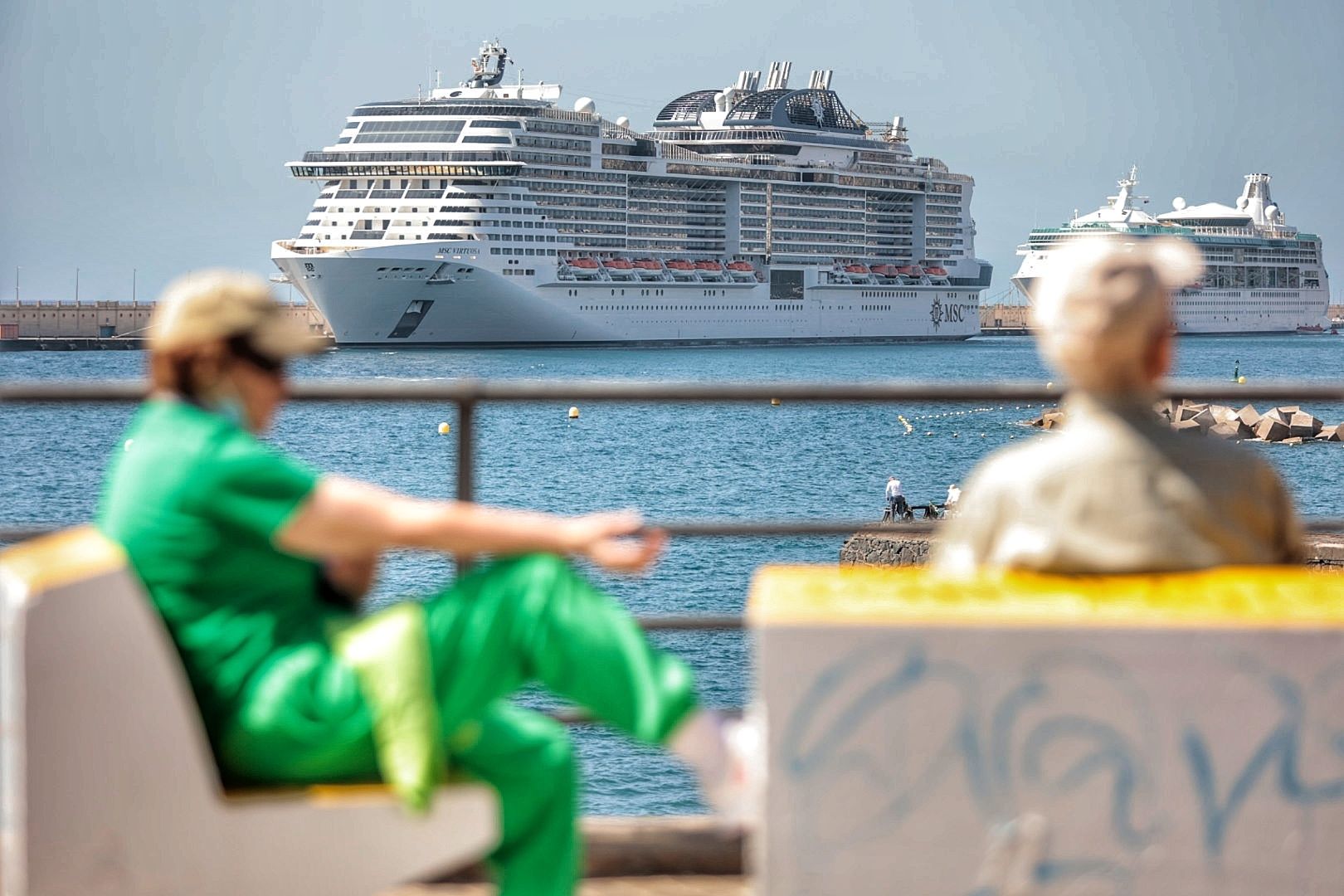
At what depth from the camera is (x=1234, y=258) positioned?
4451 inches

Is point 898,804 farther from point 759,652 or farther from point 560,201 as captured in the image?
point 560,201

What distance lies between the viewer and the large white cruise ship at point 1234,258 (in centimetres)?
10875

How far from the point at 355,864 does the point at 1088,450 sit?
3.11 ft

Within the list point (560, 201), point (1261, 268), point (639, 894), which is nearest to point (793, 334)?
point (560, 201)

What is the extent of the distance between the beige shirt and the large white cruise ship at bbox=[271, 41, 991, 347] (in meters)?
72.1

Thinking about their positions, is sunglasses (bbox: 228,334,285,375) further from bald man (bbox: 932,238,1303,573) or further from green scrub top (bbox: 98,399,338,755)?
bald man (bbox: 932,238,1303,573)

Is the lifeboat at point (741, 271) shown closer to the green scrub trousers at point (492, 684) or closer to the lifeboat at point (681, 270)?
the lifeboat at point (681, 270)

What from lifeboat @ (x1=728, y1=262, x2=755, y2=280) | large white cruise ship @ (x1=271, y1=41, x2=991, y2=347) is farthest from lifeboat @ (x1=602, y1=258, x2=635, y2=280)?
lifeboat @ (x1=728, y1=262, x2=755, y2=280)

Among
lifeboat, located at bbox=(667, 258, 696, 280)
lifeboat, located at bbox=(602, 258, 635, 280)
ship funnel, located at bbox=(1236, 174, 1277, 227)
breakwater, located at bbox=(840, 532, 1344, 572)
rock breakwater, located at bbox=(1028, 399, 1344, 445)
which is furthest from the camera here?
ship funnel, located at bbox=(1236, 174, 1277, 227)

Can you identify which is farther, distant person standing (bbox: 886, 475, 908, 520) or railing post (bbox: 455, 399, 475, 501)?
distant person standing (bbox: 886, 475, 908, 520)

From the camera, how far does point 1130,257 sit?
2.15m

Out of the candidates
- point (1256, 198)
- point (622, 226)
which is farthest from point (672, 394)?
point (1256, 198)

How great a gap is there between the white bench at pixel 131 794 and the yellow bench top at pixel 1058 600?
0.43 meters

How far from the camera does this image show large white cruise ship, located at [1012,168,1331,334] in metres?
109
